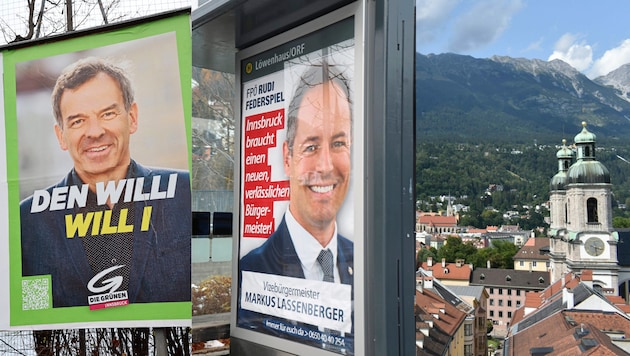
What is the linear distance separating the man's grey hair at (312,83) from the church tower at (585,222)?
807 mm

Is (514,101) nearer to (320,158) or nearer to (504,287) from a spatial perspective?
(504,287)

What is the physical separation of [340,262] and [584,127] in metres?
0.97

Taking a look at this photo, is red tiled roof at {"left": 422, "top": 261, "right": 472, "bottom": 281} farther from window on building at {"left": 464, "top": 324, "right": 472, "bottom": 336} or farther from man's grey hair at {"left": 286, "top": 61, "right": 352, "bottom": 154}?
man's grey hair at {"left": 286, "top": 61, "right": 352, "bottom": 154}

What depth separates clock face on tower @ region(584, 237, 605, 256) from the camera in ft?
5.80

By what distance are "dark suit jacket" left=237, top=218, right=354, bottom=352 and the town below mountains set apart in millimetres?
377

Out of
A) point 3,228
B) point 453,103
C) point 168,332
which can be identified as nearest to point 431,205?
point 453,103

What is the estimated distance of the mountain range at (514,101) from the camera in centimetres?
171

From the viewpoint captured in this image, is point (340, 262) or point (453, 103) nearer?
point (453, 103)

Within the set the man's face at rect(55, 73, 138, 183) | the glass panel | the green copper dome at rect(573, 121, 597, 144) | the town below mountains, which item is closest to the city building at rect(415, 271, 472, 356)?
the town below mountains

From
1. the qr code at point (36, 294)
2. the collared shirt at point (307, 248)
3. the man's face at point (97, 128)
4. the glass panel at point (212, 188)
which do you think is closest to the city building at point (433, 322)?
the collared shirt at point (307, 248)

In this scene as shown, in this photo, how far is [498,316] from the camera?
6.27 ft

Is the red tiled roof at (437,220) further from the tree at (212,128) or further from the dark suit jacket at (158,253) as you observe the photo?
the tree at (212,128)

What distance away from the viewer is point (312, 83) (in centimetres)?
249

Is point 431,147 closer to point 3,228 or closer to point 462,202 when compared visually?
point 462,202
